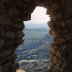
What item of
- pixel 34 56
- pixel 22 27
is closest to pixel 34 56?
pixel 34 56

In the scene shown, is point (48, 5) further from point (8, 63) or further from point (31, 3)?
point (8, 63)

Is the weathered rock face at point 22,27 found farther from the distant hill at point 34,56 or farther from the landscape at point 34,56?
the distant hill at point 34,56

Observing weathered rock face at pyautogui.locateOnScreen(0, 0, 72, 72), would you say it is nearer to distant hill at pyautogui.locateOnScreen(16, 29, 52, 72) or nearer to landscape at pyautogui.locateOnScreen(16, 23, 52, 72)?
landscape at pyautogui.locateOnScreen(16, 23, 52, 72)

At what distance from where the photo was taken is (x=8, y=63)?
463cm

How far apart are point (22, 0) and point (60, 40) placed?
1556mm

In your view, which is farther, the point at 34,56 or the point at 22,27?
the point at 34,56

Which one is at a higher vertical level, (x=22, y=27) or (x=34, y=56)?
(x=22, y=27)

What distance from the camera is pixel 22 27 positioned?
4.87 meters

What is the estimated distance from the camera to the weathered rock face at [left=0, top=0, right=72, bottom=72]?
15.0ft

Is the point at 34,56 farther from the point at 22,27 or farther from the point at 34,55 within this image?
the point at 22,27

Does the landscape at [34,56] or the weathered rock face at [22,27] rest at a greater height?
the weathered rock face at [22,27]

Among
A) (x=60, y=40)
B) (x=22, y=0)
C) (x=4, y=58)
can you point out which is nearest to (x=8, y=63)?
(x=4, y=58)

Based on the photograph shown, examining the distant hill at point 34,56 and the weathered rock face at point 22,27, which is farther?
the distant hill at point 34,56

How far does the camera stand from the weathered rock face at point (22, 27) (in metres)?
4.56
